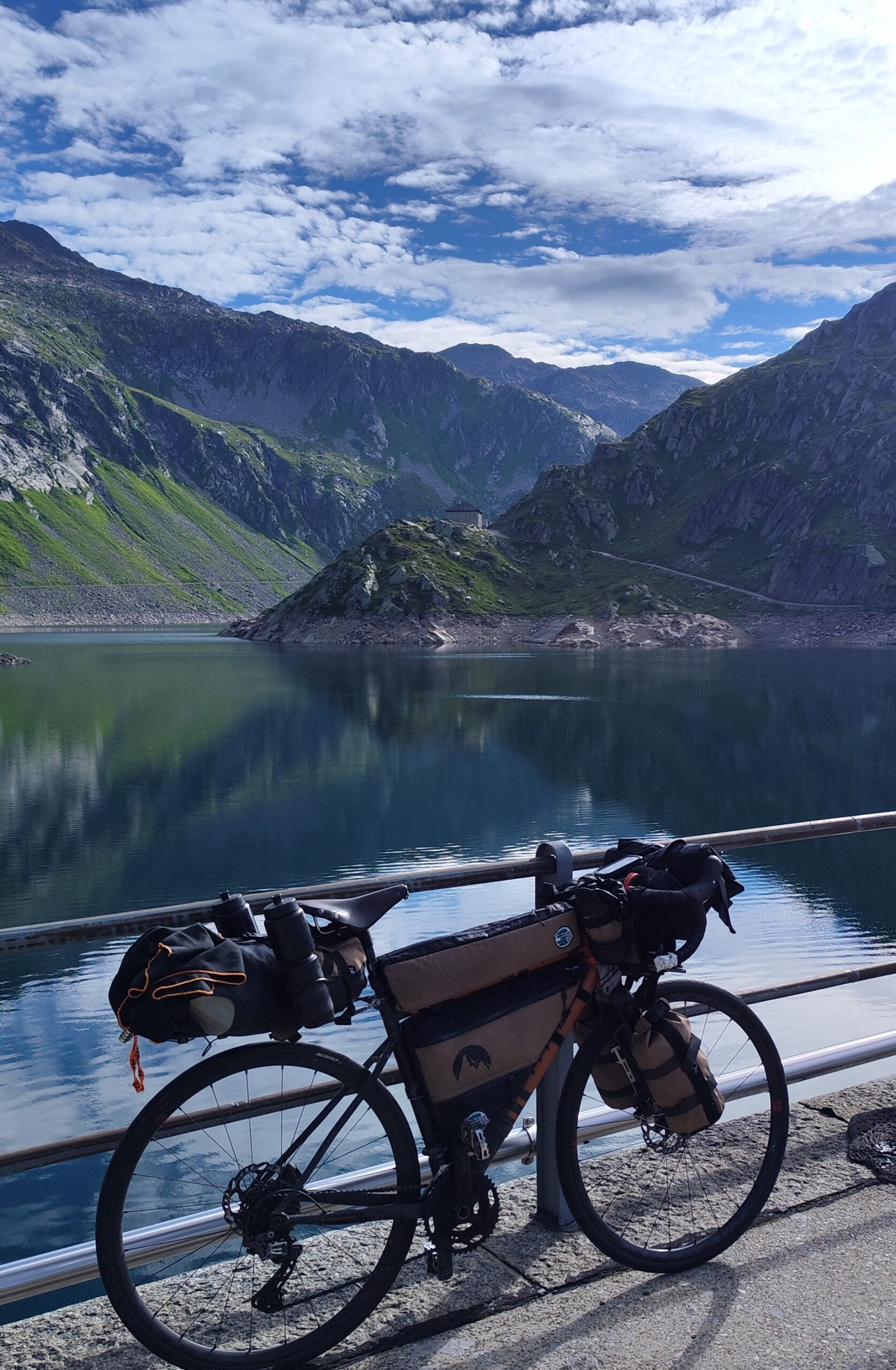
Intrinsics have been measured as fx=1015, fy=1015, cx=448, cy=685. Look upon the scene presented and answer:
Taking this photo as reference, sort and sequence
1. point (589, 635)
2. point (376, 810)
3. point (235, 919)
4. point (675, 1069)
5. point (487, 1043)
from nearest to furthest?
point (235, 919) → point (487, 1043) → point (675, 1069) → point (376, 810) → point (589, 635)

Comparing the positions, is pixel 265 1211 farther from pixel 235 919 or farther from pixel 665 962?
pixel 665 962

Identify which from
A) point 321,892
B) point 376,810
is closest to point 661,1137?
point 321,892

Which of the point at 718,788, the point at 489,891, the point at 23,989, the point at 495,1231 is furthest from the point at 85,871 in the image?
the point at 495,1231

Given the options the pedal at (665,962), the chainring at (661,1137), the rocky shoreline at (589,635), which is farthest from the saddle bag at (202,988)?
the rocky shoreline at (589,635)

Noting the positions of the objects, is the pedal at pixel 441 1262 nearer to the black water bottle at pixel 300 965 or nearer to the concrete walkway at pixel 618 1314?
the concrete walkway at pixel 618 1314

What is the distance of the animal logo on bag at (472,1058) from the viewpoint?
4043mm

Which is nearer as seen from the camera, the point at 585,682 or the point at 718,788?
the point at 718,788

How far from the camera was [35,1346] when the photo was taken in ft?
13.3

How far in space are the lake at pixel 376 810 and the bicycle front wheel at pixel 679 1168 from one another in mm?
4767

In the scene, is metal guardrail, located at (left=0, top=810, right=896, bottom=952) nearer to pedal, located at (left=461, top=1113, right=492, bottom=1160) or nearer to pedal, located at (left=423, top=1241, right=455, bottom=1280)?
pedal, located at (left=461, top=1113, right=492, bottom=1160)

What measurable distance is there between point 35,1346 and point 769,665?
14049 cm

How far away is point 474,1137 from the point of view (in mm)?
4031

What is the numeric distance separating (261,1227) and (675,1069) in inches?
73.6

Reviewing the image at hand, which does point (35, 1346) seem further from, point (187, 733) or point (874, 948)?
point (187, 733)
